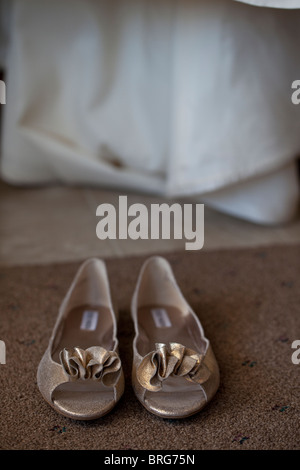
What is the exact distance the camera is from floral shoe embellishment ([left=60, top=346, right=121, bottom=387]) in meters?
0.59

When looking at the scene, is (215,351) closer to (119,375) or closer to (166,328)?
(166,328)

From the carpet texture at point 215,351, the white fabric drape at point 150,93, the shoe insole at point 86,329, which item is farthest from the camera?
the white fabric drape at point 150,93

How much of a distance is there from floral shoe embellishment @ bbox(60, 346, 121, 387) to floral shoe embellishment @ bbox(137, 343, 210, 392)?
4cm

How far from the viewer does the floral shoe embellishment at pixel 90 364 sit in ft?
1.94

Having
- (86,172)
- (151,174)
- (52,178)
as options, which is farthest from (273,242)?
(52,178)

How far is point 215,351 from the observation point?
2.45 feet

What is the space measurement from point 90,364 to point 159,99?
0.74 meters

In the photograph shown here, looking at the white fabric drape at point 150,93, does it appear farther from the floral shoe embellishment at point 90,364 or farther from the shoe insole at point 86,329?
the floral shoe embellishment at point 90,364

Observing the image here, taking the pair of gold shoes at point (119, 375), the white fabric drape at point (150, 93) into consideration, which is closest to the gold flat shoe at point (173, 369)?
the pair of gold shoes at point (119, 375)

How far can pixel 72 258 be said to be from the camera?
1.02 meters

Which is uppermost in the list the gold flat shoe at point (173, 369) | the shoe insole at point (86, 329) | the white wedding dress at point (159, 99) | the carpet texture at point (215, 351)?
the white wedding dress at point (159, 99)

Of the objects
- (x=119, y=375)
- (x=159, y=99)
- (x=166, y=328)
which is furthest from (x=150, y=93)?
(x=119, y=375)

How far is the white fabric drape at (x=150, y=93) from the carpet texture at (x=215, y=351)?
0.20m

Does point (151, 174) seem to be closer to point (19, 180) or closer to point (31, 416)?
point (19, 180)
